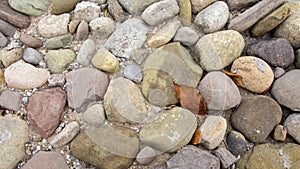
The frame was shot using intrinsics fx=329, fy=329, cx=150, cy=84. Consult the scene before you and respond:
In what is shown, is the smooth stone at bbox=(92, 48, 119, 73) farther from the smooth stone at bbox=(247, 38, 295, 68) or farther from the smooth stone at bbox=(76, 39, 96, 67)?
the smooth stone at bbox=(247, 38, 295, 68)

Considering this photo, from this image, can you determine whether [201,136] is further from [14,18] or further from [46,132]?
[14,18]

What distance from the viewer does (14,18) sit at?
171cm

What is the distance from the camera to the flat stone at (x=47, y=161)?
133 cm

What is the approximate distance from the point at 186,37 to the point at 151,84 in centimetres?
29

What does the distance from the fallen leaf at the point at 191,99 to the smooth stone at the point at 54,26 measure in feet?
2.24

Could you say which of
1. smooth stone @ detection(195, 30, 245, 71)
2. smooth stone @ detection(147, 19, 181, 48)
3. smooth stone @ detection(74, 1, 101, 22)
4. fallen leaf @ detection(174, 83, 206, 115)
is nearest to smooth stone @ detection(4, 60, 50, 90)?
smooth stone @ detection(74, 1, 101, 22)

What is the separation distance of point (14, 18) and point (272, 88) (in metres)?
1.33

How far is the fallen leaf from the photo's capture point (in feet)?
4.70

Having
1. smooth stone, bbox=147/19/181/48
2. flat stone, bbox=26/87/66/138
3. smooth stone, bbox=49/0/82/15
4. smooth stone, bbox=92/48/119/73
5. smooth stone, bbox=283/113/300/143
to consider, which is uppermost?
smooth stone, bbox=49/0/82/15

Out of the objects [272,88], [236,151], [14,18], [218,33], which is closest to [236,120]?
[236,151]

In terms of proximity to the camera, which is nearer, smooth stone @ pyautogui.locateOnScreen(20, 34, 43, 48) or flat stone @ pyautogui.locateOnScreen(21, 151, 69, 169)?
flat stone @ pyautogui.locateOnScreen(21, 151, 69, 169)

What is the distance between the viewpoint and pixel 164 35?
61.3 inches

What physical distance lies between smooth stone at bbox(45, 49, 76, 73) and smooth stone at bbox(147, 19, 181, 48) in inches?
15.2

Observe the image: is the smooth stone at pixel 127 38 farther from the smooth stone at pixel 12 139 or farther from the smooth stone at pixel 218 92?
the smooth stone at pixel 12 139
